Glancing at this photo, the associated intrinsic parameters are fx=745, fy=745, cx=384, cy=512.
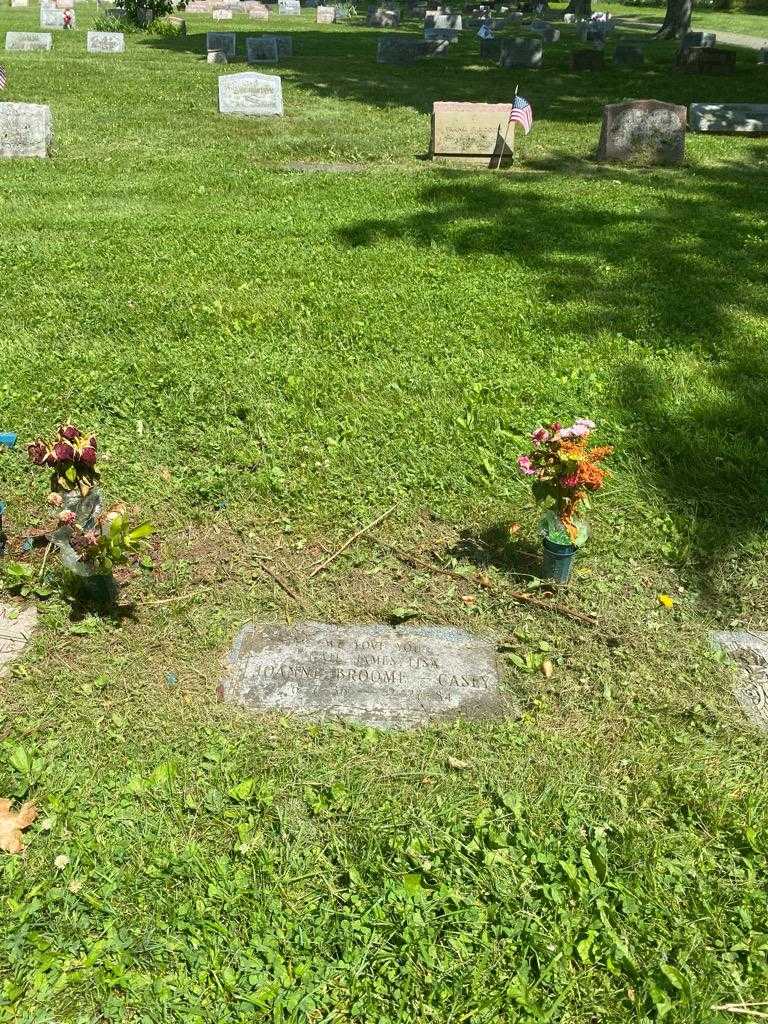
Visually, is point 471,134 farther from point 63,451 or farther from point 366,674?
point 366,674

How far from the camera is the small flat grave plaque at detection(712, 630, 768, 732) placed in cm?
331

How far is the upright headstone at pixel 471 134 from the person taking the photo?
37.0 feet

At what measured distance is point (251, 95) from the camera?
14.8 metres

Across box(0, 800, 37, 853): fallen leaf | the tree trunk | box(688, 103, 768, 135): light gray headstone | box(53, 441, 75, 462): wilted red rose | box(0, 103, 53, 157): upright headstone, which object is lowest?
box(0, 800, 37, 853): fallen leaf

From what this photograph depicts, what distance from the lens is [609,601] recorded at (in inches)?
152

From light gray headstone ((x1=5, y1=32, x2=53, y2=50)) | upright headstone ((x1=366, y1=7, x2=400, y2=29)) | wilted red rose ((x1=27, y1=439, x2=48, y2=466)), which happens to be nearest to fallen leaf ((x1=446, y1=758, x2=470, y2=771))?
wilted red rose ((x1=27, y1=439, x2=48, y2=466))

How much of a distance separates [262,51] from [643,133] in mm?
16038

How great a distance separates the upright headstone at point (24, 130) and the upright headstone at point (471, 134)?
606 cm

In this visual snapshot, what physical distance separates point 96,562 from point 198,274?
4.71 m

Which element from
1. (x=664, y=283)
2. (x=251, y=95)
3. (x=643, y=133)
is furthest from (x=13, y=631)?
(x=251, y=95)

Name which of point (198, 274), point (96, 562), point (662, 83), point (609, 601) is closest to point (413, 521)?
point (609, 601)

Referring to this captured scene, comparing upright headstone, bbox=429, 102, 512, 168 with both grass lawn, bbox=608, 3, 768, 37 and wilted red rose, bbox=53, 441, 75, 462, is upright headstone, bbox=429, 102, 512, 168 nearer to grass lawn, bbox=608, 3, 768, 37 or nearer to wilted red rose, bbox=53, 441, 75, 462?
wilted red rose, bbox=53, 441, 75, 462

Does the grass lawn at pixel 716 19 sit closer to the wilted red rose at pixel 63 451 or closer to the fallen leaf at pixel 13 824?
the wilted red rose at pixel 63 451

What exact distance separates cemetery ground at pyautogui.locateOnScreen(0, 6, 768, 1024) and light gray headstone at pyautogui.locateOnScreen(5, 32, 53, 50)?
1939 centimetres
